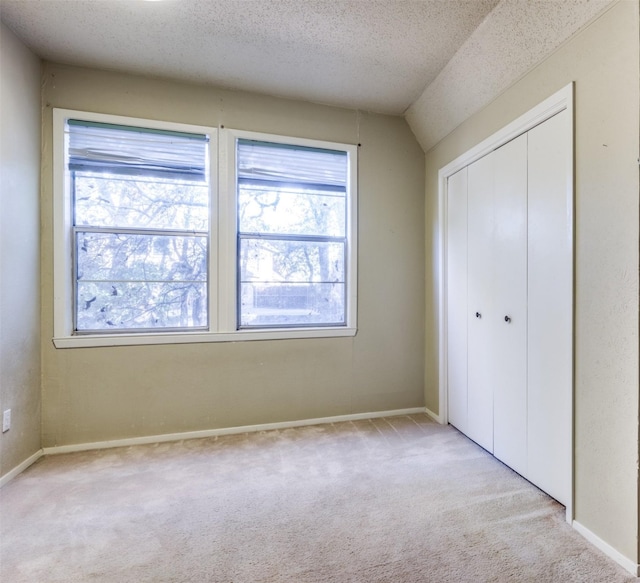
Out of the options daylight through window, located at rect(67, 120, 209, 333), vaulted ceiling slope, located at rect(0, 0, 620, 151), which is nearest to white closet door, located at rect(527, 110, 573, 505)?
vaulted ceiling slope, located at rect(0, 0, 620, 151)

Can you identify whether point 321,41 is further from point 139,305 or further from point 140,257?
point 139,305

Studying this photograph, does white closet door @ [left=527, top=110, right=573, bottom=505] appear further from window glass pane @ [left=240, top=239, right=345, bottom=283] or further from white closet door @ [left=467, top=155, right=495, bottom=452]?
window glass pane @ [left=240, top=239, right=345, bottom=283]

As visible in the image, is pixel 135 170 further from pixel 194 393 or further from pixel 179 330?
pixel 194 393

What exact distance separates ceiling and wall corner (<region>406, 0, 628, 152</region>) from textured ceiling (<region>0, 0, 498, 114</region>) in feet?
0.30

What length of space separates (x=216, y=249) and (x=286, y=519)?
6.08ft

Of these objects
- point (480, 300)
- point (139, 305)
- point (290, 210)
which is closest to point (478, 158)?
point (480, 300)

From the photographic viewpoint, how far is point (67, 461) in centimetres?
223

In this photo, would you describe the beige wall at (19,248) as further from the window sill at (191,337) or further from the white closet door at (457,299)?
the white closet door at (457,299)

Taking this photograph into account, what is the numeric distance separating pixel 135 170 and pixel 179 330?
1237 mm

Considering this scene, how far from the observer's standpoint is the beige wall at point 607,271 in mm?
1385

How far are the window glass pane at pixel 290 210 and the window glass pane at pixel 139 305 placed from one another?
688 mm

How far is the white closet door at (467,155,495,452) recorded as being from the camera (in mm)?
2326

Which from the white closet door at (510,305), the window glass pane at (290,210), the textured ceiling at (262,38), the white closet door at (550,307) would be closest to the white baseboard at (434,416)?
the white closet door at (510,305)

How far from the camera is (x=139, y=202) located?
2.50 meters
